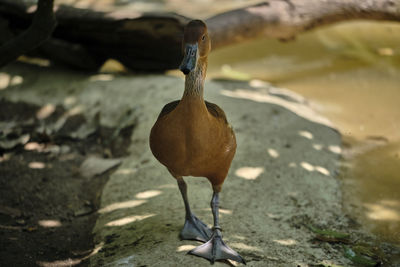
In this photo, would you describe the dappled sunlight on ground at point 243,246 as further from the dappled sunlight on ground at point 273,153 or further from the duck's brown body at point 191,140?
the dappled sunlight on ground at point 273,153

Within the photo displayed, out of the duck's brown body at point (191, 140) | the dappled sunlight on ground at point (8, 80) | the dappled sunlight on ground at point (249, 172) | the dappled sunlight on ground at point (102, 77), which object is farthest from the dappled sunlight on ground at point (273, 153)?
the dappled sunlight on ground at point (8, 80)

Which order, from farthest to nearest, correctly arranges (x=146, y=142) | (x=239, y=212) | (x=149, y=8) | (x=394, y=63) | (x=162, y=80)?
(x=149, y=8)
(x=394, y=63)
(x=162, y=80)
(x=146, y=142)
(x=239, y=212)

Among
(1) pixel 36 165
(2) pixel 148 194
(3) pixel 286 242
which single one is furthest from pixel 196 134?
(1) pixel 36 165

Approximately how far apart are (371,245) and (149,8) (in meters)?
7.79

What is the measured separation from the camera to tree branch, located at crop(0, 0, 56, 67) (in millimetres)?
3863

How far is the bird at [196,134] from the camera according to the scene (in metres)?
2.76

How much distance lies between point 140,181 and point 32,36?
61.9 inches

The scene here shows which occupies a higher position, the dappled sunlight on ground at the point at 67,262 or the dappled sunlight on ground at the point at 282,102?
the dappled sunlight on ground at the point at 282,102

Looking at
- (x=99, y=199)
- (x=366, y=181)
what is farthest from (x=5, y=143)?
(x=366, y=181)

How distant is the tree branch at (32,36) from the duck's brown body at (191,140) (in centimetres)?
151

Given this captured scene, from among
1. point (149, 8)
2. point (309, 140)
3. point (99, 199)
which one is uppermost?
point (149, 8)

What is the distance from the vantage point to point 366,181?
4.39m

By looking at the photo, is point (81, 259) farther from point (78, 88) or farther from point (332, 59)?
point (332, 59)

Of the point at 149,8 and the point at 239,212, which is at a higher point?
the point at 149,8
